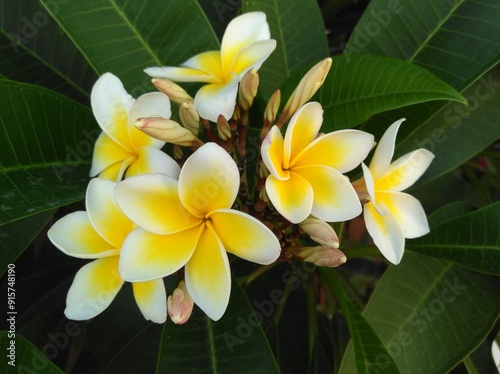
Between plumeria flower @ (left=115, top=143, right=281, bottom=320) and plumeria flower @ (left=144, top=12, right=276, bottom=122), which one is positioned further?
plumeria flower @ (left=144, top=12, right=276, bottom=122)

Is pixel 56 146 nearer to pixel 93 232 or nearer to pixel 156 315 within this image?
pixel 93 232

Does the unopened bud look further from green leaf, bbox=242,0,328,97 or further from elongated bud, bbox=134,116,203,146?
green leaf, bbox=242,0,328,97

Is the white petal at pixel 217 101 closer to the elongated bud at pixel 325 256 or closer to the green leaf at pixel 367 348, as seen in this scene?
the elongated bud at pixel 325 256

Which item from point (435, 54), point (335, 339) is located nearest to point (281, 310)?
point (335, 339)

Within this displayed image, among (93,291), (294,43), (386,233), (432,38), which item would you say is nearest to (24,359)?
(93,291)

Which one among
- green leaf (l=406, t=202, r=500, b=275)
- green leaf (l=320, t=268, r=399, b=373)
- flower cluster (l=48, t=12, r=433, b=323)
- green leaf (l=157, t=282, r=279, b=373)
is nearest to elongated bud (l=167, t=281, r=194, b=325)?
flower cluster (l=48, t=12, r=433, b=323)

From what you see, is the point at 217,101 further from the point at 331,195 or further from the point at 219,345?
the point at 219,345

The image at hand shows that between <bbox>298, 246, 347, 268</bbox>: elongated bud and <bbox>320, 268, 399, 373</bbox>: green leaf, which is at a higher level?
<bbox>298, 246, 347, 268</bbox>: elongated bud
